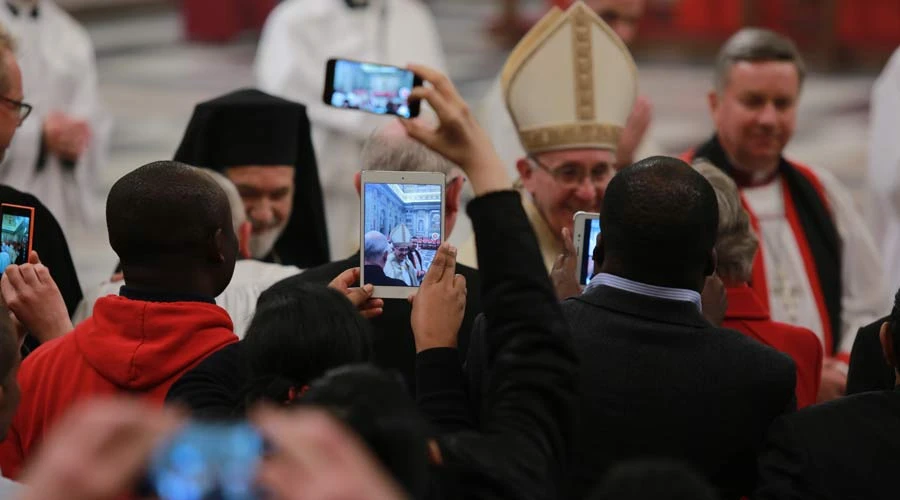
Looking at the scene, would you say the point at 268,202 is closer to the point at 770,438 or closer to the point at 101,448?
the point at 770,438

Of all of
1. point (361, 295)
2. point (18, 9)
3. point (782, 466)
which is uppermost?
point (18, 9)

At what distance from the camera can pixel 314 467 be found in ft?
4.24

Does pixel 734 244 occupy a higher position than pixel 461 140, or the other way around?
pixel 461 140

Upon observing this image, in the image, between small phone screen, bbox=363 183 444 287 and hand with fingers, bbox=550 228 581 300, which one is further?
hand with fingers, bbox=550 228 581 300

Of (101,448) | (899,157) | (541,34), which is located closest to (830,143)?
(899,157)

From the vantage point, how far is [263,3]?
945 centimetres

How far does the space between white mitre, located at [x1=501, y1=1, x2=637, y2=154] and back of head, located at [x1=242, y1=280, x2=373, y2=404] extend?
2.60 metres

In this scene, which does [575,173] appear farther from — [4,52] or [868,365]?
[4,52]

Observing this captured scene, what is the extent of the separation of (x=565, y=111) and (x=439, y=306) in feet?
7.97

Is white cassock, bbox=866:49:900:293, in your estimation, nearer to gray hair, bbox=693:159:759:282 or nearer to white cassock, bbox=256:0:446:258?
white cassock, bbox=256:0:446:258

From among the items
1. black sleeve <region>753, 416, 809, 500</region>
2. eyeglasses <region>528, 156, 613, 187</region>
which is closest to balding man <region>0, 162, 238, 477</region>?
black sleeve <region>753, 416, 809, 500</region>

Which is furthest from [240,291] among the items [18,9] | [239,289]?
[18,9]

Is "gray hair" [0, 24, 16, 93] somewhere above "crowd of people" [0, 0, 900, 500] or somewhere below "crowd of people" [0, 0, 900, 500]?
above

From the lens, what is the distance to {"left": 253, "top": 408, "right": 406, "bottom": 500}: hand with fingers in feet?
4.21
